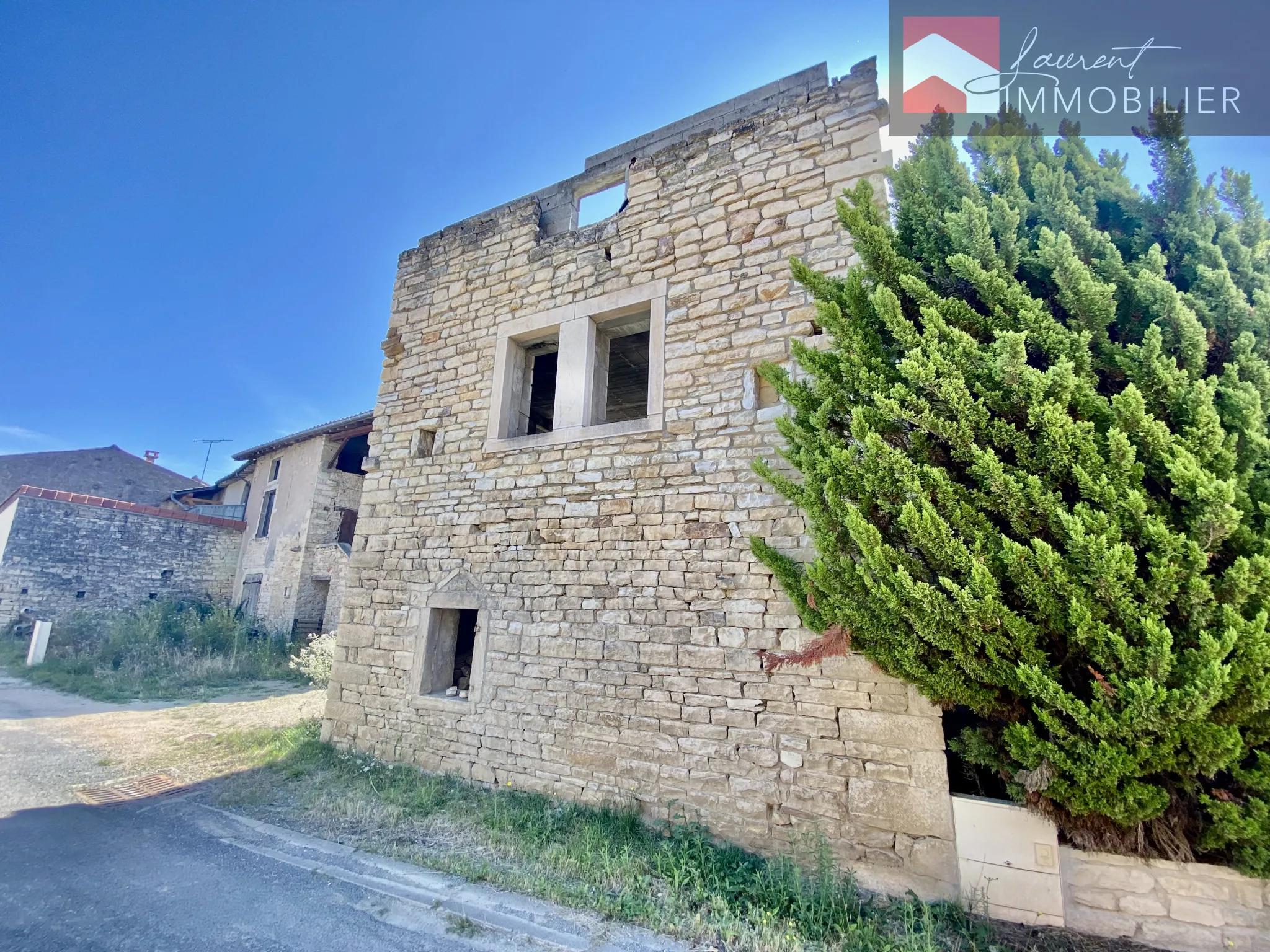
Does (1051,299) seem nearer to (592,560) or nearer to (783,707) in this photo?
(783,707)

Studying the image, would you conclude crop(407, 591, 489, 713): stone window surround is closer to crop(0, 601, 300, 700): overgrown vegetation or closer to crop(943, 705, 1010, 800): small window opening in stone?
crop(943, 705, 1010, 800): small window opening in stone

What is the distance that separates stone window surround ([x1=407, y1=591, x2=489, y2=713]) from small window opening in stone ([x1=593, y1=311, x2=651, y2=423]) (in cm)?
215

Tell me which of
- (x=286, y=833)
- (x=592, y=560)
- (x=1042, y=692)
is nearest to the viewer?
(x=1042, y=692)

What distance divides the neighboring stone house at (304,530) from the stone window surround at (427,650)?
28.6ft

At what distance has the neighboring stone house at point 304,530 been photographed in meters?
13.9

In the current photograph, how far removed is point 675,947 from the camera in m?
2.93

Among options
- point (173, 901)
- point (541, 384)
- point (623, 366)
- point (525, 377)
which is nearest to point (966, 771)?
point (173, 901)

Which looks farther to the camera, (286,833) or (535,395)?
(535,395)

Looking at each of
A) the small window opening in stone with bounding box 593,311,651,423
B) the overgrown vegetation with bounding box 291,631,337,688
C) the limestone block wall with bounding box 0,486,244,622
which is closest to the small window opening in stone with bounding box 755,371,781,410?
the small window opening in stone with bounding box 593,311,651,423

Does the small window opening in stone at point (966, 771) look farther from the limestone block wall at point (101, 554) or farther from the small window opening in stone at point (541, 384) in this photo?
the limestone block wall at point (101, 554)

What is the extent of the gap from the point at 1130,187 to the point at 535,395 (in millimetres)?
6233

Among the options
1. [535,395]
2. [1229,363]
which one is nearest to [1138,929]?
[1229,363]

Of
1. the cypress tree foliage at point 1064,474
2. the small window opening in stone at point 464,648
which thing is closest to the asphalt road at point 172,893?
the small window opening in stone at point 464,648

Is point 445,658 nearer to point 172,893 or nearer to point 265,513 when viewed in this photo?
point 172,893
